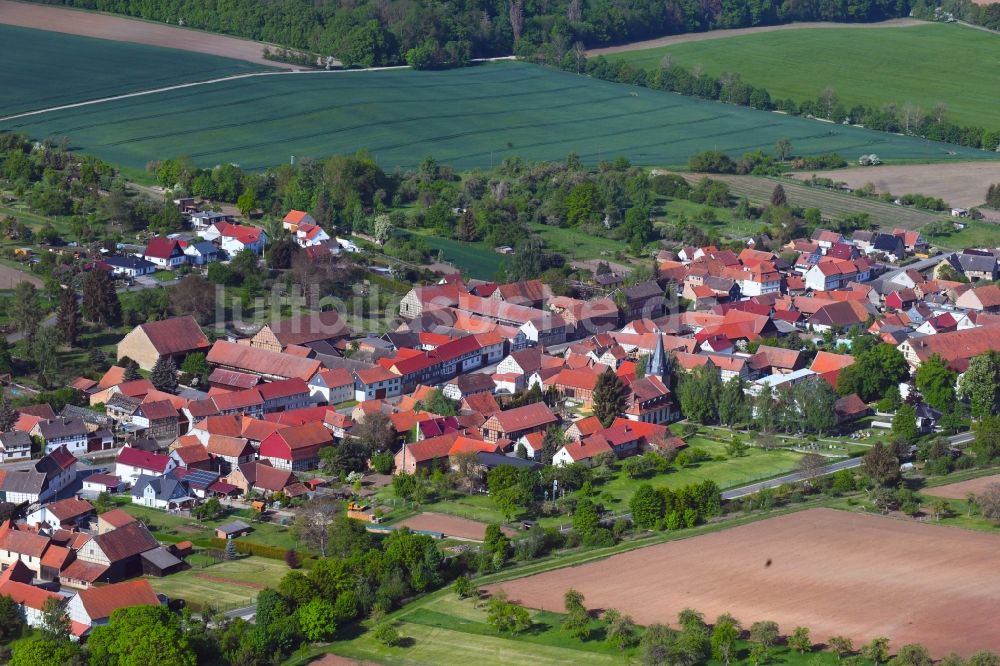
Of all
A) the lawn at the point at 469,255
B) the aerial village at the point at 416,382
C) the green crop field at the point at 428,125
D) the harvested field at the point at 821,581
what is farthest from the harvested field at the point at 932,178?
the harvested field at the point at 821,581

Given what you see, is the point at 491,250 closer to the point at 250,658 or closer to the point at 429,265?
the point at 429,265

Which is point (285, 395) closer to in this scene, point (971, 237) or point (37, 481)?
point (37, 481)

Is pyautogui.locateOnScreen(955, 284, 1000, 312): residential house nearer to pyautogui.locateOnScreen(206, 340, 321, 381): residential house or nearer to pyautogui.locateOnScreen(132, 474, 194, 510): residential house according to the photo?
pyautogui.locateOnScreen(206, 340, 321, 381): residential house

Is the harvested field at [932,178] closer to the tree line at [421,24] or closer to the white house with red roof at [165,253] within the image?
the tree line at [421,24]

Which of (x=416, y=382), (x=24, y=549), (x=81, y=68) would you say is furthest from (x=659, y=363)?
(x=81, y=68)

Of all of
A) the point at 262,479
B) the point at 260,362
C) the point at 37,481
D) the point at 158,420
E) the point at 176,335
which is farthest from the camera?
the point at 176,335

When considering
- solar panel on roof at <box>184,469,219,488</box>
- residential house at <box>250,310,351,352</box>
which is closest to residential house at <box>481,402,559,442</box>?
solar panel on roof at <box>184,469,219,488</box>

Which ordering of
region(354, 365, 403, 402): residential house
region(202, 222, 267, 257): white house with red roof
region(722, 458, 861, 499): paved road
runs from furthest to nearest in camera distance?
region(202, 222, 267, 257): white house with red roof
region(354, 365, 403, 402): residential house
region(722, 458, 861, 499): paved road

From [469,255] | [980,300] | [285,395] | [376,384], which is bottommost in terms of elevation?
[285,395]
